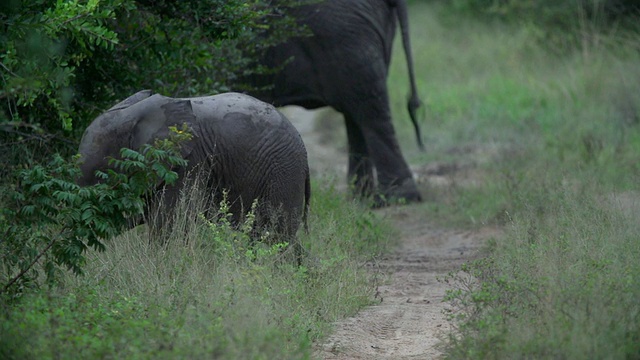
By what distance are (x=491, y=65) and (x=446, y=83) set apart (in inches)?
35.0

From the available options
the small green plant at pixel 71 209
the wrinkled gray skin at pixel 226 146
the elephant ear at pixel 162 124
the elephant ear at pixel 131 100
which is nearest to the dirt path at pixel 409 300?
the wrinkled gray skin at pixel 226 146

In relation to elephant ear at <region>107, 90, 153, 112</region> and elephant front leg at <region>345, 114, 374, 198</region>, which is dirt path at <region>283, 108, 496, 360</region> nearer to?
elephant front leg at <region>345, 114, 374, 198</region>

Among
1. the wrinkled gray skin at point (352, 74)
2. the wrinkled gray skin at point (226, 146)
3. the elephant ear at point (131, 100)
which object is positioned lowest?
the wrinkled gray skin at point (352, 74)

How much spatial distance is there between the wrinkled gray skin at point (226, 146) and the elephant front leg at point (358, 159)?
4.11 metres

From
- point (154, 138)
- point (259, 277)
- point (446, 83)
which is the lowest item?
point (446, 83)

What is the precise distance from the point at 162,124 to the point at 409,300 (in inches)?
82.3

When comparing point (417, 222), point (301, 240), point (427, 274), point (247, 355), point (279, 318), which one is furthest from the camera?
point (417, 222)

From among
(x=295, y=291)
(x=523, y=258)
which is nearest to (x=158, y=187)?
(x=295, y=291)

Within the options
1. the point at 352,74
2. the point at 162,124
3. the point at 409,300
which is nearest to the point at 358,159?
the point at 352,74

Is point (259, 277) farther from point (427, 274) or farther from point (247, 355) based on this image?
point (427, 274)

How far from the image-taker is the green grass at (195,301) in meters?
5.65

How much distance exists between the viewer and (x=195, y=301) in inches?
258

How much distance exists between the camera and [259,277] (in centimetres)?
686

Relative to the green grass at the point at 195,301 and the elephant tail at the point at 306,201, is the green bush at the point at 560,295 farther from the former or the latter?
the elephant tail at the point at 306,201
